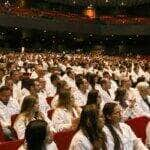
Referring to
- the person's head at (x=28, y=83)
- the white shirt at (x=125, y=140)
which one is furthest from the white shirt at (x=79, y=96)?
the white shirt at (x=125, y=140)

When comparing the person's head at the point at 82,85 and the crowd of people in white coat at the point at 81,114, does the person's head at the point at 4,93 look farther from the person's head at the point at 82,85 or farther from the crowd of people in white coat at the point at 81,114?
the person's head at the point at 82,85

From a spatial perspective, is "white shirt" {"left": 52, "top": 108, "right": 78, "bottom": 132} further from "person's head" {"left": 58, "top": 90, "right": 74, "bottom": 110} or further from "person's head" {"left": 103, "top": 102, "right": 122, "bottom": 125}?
"person's head" {"left": 103, "top": 102, "right": 122, "bottom": 125}

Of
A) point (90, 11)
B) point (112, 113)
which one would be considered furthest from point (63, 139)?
point (90, 11)

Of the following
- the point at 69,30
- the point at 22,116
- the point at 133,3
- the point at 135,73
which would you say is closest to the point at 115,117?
the point at 22,116

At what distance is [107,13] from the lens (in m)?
48.3

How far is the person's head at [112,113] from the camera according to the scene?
16.3ft

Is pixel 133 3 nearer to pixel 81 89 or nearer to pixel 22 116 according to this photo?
pixel 81 89

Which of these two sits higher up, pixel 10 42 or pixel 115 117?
Result: pixel 115 117

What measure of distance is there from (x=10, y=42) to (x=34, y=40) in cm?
194

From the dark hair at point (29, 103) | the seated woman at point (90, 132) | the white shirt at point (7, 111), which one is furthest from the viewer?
the white shirt at point (7, 111)

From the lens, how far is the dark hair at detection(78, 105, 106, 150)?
15.4ft

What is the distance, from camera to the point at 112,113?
16.4 ft

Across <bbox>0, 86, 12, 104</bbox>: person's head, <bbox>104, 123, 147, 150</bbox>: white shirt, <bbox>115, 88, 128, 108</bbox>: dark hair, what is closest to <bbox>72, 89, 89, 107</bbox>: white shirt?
<bbox>115, 88, 128, 108</bbox>: dark hair

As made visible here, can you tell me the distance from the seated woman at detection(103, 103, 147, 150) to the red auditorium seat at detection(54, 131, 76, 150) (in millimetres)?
509
